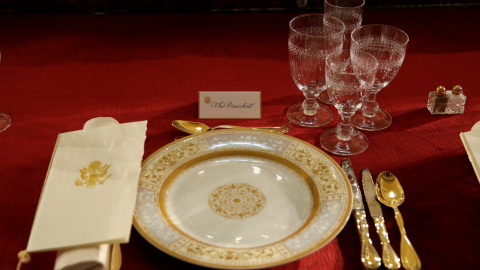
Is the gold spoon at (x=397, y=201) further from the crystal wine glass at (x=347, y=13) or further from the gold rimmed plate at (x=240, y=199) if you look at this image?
the crystal wine glass at (x=347, y=13)

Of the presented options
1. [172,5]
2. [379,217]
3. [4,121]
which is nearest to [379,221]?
[379,217]

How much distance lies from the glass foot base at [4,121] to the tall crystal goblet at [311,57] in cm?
55

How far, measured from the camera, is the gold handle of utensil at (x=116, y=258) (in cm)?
71

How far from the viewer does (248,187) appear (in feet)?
2.77

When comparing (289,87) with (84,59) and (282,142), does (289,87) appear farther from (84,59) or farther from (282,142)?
(84,59)

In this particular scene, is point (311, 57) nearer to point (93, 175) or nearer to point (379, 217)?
point (379, 217)

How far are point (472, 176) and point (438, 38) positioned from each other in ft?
1.97

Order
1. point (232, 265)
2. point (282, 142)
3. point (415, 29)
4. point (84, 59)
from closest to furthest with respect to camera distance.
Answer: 1. point (232, 265)
2. point (282, 142)
3. point (84, 59)
4. point (415, 29)

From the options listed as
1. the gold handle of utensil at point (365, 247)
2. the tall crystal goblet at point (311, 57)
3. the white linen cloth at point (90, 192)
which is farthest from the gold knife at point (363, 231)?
the white linen cloth at point (90, 192)

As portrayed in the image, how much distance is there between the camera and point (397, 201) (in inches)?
32.6

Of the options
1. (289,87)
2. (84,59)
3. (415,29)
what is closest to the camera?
(289,87)

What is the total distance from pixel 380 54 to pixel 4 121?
74 centimetres

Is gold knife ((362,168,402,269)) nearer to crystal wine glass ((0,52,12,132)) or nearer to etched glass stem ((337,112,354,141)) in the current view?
etched glass stem ((337,112,354,141))

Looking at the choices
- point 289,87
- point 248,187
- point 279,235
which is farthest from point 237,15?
point 279,235
